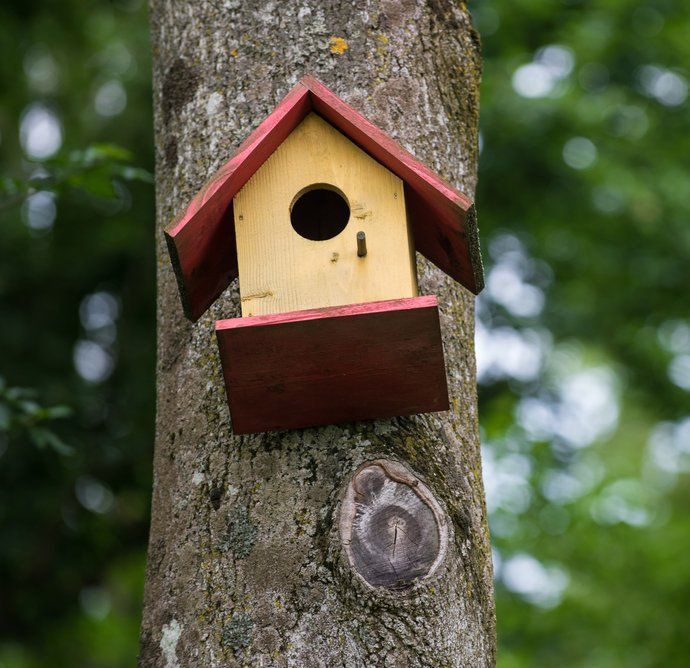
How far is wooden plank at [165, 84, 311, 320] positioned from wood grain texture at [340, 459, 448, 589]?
518 mm

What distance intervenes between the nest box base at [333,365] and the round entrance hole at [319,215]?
1.24 ft

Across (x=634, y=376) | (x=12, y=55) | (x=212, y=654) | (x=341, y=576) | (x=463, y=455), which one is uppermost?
(x=12, y=55)

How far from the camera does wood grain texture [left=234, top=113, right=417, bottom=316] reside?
1975 millimetres

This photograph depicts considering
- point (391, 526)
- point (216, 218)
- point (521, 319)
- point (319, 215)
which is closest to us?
point (391, 526)

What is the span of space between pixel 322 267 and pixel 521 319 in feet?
16.2

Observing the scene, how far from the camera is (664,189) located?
22.1 feet

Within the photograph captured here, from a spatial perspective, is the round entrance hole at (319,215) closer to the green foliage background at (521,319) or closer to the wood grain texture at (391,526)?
the wood grain texture at (391,526)

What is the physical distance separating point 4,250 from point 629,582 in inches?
208

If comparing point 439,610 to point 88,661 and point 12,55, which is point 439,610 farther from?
point 88,661

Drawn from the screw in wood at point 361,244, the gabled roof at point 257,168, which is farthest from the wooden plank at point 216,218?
the screw in wood at point 361,244

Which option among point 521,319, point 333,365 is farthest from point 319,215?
point 521,319

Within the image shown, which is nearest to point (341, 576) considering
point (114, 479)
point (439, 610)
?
point (439, 610)

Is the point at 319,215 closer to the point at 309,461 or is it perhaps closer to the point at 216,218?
the point at 216,218

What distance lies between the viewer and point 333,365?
1992 millimetres
